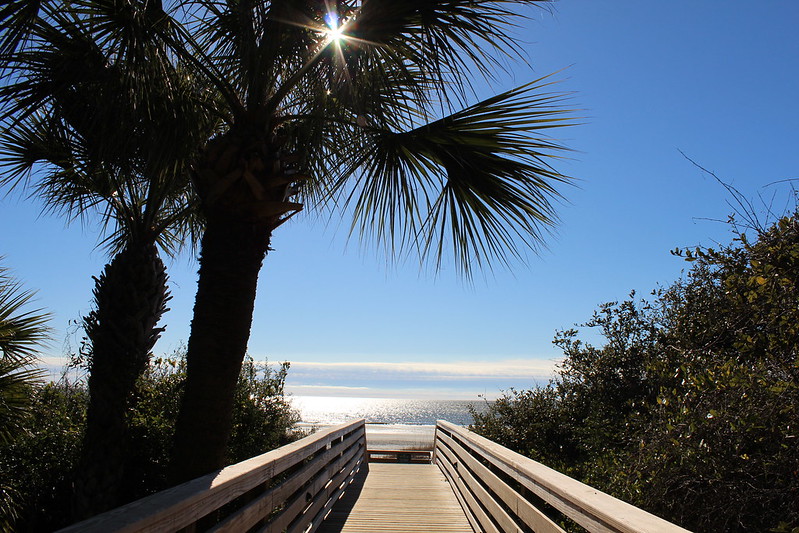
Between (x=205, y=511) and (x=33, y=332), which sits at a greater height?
(x=33, y=332)

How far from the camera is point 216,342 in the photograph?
11.5ft

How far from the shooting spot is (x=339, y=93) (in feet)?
13.0

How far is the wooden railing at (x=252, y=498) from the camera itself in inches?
62.5

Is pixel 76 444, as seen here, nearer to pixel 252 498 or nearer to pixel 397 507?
pixel 397 507

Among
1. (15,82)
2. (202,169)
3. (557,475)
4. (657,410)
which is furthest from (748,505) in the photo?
(15,82)

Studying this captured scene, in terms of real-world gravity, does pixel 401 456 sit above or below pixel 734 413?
below

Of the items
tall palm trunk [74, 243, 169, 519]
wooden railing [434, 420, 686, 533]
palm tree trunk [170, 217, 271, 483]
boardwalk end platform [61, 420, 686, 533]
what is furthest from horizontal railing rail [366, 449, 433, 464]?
palm tree trunk [170, 217, 271, 483]

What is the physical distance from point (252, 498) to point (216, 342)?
3.25ft

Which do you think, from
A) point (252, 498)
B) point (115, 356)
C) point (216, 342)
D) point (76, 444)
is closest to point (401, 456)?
point (76, 444)

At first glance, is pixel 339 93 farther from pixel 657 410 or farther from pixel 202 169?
pixel 657 410

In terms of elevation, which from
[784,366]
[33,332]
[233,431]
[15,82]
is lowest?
[233,431]

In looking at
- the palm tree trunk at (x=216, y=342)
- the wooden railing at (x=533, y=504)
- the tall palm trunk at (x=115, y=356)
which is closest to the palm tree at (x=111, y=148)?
the tall palm trunk at (x=115, y=356)

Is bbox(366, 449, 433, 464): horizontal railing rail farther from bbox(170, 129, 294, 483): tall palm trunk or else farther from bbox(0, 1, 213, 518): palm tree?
bbox(170, 129, 294, 483): tall palm trunk

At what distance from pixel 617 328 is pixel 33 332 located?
730 cm
